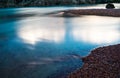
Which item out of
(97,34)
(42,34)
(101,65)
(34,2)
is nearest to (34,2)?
(34,2)

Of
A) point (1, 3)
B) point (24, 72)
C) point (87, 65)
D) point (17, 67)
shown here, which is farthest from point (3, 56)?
point (1, 3)

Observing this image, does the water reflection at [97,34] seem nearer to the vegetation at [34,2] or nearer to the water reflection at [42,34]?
the water reflection at [42,34]

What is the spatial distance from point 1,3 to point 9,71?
135854 mm

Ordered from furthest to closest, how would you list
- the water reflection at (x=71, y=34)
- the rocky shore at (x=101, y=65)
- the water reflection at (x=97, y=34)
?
1. the water reflection at (x=71, y=34)
2. the water reflection at (x=97, y=34)
3. the rocky shore at (x=101, y=65)

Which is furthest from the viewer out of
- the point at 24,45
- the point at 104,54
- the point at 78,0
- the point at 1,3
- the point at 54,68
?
the point at 78,0

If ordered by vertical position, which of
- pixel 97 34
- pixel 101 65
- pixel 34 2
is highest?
pixel 101 65

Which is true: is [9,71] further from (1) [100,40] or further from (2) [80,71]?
(1) [100,40]

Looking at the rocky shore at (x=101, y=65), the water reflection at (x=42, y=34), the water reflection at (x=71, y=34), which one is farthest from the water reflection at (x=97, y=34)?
the rocky shore at (x=101, y=65)

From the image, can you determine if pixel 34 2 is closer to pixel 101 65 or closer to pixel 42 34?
pixel 42 34

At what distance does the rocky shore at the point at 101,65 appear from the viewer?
15.7m

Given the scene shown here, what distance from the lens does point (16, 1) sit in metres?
151

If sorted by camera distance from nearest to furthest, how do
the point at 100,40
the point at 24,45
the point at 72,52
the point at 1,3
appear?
the point at 72,52
the point at 24,45
the point at 100,40
the point at 1,3

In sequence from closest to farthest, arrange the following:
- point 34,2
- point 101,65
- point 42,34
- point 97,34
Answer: point 101,65 → point 97,34 → point 42,34 → point 34,2

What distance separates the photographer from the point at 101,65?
17641 millimetres
